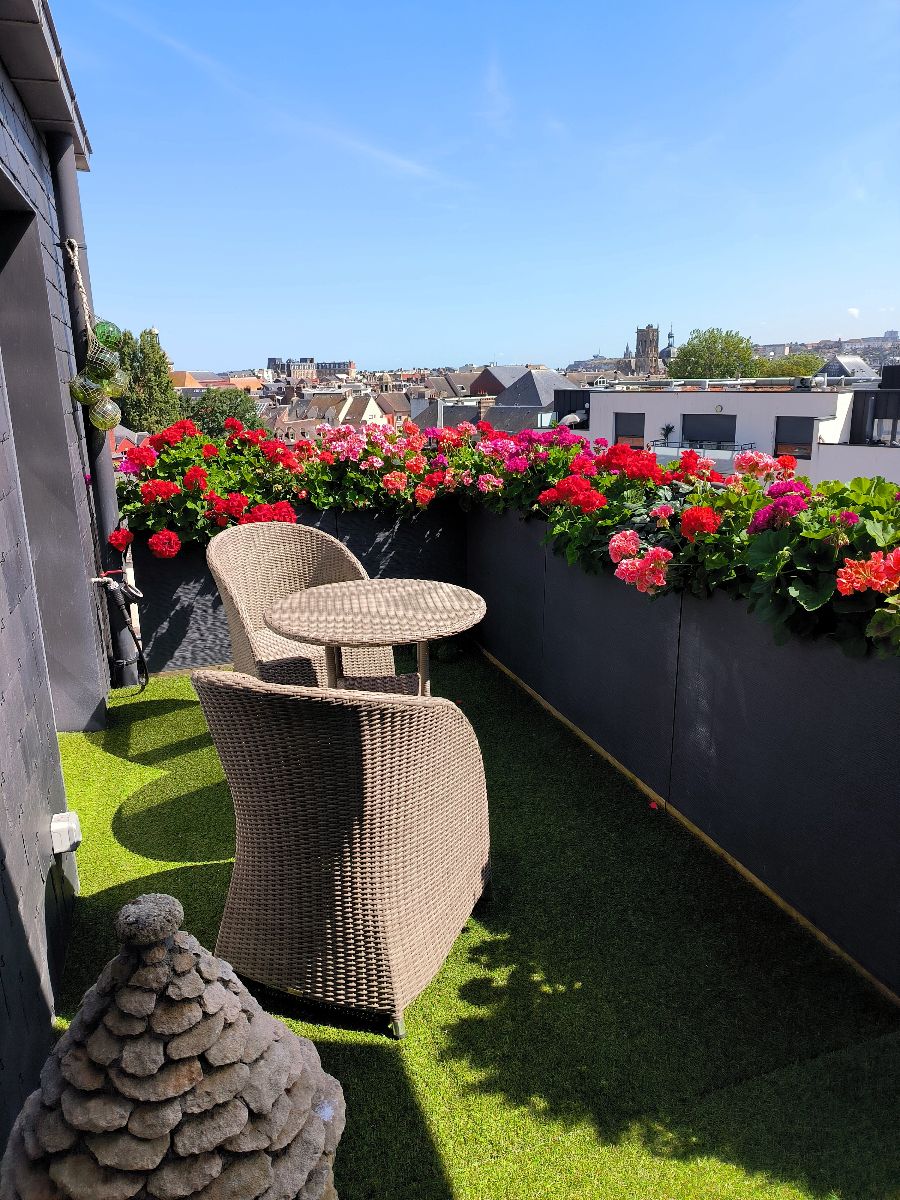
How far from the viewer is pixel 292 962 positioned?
2090mm

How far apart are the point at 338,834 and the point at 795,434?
3848 cm

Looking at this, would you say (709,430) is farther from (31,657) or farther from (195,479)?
(31,657)

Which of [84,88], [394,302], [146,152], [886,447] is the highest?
[394,302]

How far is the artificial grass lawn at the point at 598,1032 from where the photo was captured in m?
1.69

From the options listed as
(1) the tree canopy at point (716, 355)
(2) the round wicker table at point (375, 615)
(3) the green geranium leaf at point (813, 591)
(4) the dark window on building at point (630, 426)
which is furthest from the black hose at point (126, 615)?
(1) the tree canopy at point (716, 355)

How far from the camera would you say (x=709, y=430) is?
38594mm

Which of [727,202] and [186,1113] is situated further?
[727,202]

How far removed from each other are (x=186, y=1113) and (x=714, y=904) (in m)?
2.13

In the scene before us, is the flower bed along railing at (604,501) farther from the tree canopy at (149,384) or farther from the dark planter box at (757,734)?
the tree canopy at (149,384)

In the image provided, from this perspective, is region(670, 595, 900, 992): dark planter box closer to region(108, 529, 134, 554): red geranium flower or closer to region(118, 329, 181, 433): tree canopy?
region(108, 529, 134, 554): red geranium flower

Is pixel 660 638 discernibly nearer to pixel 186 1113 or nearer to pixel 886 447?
pixel 186 1113

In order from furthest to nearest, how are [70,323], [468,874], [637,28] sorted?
[637,28] → [70,323] → [468,874]

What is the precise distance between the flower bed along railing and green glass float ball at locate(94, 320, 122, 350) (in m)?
0.60

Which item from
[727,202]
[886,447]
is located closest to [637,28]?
[886,447]
